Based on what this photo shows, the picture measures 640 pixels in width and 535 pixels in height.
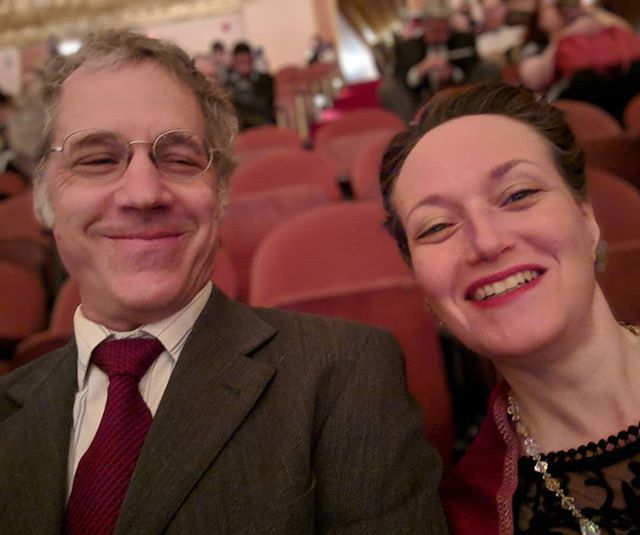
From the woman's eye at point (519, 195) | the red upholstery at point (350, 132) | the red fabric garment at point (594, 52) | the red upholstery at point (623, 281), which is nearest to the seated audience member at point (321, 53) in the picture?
the red upholstery at point (350, 132)

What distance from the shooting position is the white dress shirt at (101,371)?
2.30ft

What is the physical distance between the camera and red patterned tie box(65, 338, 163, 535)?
62cm

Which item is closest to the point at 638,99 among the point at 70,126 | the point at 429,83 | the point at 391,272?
the point at 429,83

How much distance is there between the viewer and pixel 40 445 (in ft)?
2.23

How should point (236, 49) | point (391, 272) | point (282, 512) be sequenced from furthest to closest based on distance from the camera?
point (236, 49)
point (391, 272)
point (282, 512)

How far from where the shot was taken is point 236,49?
4.59 m

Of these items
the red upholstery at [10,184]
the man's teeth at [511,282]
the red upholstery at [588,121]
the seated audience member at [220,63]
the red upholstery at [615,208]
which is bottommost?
the seated audience member at [220,63]

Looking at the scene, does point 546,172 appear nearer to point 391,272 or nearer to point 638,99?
point 391,272

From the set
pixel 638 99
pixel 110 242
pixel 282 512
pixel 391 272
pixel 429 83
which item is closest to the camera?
pixel 282 512

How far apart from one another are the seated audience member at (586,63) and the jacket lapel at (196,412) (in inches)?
93.4

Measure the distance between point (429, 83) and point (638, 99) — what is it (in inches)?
43.3

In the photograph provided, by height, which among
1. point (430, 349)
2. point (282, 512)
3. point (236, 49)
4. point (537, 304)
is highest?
point (537, 304)

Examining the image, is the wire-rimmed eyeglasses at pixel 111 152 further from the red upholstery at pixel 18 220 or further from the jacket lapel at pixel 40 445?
the red upholstery at pixel 18 220

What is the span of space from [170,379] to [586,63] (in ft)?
8.39
